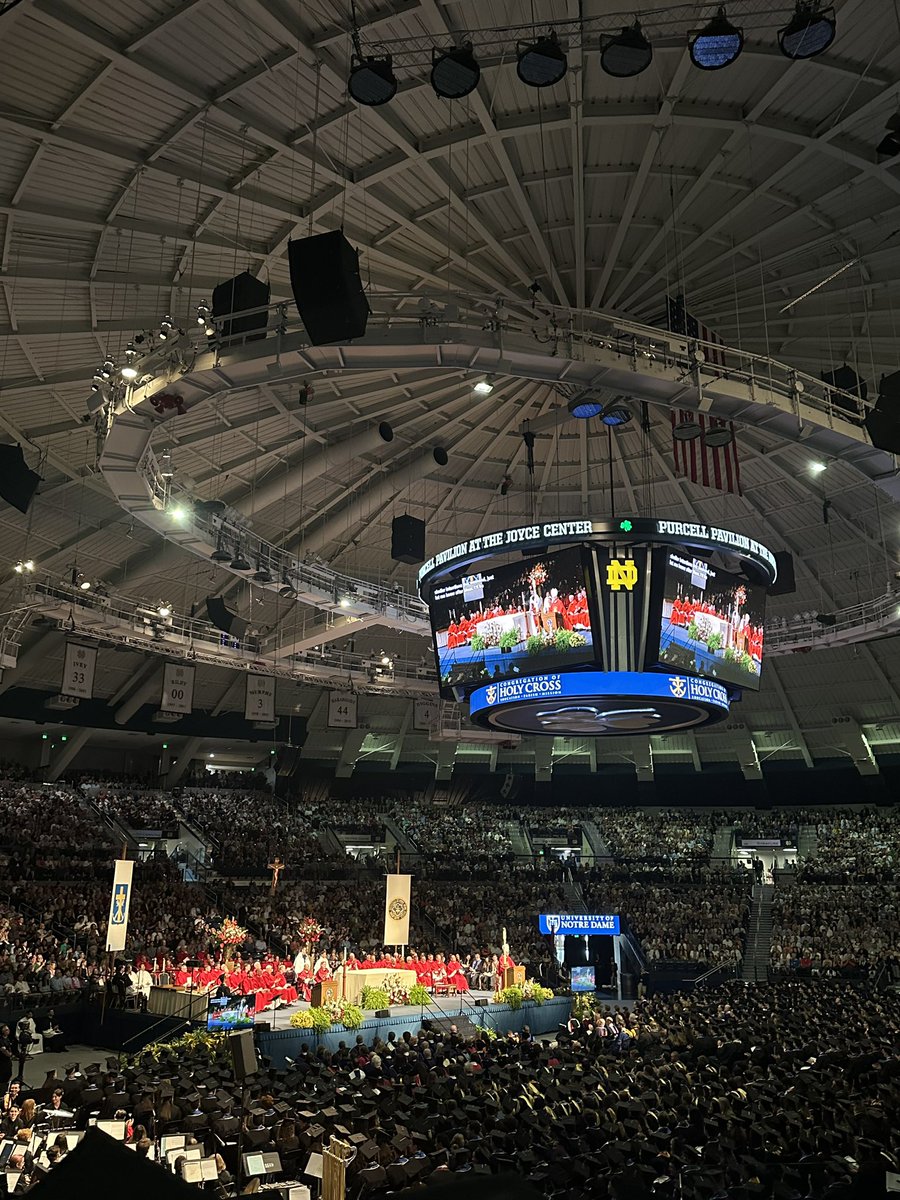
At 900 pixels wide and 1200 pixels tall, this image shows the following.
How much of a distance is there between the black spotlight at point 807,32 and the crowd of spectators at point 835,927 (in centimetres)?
3401

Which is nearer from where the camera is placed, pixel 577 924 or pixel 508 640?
pixel 508 640

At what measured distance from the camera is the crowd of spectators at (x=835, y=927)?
3719 cm

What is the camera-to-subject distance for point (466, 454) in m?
27.9

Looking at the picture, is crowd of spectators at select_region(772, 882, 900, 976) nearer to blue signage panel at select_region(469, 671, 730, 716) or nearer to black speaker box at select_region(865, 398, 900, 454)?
blue signage panel at select_region(469, 671, 730, 716)

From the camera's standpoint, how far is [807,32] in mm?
11070

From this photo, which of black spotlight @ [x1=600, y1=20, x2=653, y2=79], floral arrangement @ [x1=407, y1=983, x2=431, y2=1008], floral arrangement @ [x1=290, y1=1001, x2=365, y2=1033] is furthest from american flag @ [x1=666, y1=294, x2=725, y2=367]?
floral arrangement @ [x1=407, y1=983, x2=431, y2=1008]

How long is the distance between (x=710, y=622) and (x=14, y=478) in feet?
55.8

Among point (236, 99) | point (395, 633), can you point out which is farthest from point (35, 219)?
point (395, 633)

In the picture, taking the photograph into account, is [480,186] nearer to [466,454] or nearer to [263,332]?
[263,332]

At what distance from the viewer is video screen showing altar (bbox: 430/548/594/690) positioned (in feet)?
70.4

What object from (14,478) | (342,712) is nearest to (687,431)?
(14,478)

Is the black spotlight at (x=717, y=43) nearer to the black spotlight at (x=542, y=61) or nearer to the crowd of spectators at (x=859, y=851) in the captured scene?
the black spotlight at (x=542, y=61)

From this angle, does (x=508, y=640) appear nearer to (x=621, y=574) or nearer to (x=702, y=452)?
(x=621, y=574)

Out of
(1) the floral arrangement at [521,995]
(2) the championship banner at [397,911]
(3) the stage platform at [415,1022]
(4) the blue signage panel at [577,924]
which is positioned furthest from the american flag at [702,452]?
(4) the blue signage panel at [577,924]
